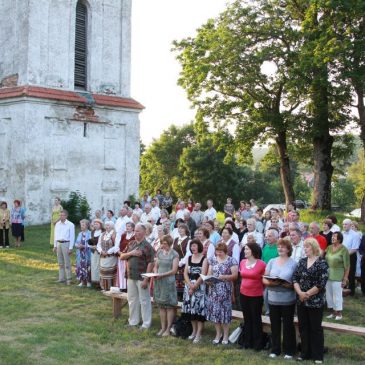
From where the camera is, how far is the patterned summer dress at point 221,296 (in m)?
8.58

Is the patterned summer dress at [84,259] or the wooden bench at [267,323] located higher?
the patterned summer dress at [84,259]

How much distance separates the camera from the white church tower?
24328mm

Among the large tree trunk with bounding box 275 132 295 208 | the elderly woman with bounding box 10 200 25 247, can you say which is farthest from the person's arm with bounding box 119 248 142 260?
the large tree trunk with bounding box 275 132 295 208

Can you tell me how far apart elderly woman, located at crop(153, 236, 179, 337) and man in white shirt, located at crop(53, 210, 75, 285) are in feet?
15.7

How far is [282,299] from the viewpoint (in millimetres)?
7941

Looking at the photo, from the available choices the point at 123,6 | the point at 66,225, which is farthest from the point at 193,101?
the point at 66,225

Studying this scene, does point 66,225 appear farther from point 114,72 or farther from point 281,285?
point 114,72

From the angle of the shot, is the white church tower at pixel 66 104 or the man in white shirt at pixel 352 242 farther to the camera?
the white church tower at pixel 66 104

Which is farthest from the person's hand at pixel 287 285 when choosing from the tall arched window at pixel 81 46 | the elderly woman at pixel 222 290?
the tall arched window at pixel 81 46

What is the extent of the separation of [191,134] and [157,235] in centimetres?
5255

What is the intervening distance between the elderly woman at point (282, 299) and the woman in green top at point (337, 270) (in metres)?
2.49

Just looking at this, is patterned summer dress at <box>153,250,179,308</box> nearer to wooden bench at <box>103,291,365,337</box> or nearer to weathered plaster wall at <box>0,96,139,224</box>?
wooden bench at <box>103,291,365,337</box>

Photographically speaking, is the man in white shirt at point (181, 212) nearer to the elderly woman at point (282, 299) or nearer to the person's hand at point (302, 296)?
the elderly woman at point (282, 299)

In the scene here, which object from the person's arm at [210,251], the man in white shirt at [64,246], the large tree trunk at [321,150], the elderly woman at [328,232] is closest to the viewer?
the person's arm at [210,251]
